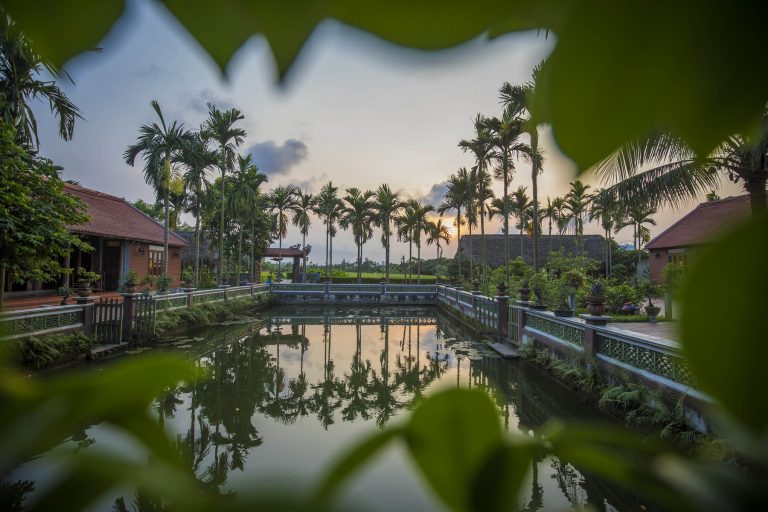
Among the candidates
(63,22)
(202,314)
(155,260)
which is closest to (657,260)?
(202,314)

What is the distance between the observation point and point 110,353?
29.3ft

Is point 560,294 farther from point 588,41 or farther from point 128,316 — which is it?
point 588,41

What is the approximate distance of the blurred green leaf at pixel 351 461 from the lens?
Answer: 0.21 m

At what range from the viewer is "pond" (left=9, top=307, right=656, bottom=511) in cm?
330

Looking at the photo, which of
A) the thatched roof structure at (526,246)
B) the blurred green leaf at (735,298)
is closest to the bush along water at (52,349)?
the blurred green leaf at (735,298)

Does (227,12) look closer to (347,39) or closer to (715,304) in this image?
(347,39)

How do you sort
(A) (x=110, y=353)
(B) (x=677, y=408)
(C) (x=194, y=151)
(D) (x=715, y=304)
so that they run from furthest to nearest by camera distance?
(C) (x=194, y=151), (A) (x=110, y=353), (B) (x=677, y=408), (D) (x=715, y=304)

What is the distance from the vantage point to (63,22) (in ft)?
0.78

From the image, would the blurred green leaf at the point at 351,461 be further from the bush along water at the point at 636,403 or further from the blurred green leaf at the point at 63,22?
the bush along water at the point at 636,403

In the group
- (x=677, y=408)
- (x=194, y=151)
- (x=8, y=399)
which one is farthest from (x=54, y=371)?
(x=194, y=151)

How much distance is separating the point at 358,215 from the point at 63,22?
29.6 m

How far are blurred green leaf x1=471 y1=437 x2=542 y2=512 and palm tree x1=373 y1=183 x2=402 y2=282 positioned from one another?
28789 millimetres

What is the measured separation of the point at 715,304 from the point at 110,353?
1101 centimetres

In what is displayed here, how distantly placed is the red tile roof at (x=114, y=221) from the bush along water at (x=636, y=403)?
17.1 metres
